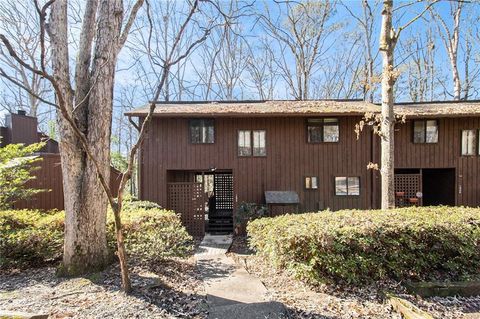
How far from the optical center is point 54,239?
16.7ft

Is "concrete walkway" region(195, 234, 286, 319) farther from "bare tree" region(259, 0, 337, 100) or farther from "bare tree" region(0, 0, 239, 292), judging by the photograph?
"bare tree" region(259, 0, 337, 100)

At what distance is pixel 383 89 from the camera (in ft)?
24.8

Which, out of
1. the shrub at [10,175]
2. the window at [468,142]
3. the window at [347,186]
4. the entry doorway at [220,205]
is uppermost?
the window at [468,142]

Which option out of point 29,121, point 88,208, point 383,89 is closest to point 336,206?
point 383,89

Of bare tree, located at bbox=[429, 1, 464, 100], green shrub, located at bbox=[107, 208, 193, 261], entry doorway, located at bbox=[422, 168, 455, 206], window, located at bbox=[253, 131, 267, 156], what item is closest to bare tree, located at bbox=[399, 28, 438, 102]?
bare tree, located at bbox=[429, 1, 464, 100]

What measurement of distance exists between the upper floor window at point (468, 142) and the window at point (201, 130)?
9.73m

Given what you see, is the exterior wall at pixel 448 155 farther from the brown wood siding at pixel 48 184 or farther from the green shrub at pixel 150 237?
the brown wood siding at pixel 48 184

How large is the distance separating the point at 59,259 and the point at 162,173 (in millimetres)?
5119

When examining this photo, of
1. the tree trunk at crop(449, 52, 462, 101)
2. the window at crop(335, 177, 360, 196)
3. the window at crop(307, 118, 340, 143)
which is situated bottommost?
the window at crop(335, 177, 360, 196)

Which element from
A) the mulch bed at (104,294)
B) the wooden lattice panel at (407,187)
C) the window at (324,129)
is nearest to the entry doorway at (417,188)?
the wooden lattice panel at (407,187)

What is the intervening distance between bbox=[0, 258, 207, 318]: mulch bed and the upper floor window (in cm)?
1132

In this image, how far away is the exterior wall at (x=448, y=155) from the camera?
33.6 ft

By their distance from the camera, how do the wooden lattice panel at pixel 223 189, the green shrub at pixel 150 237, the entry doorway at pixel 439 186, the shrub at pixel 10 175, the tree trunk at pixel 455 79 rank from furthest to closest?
the tree trunk at pixel 455 79
the wooden lattice panel at pixel 223 189
the entry doorway at pixel 439 186
the shrub at pixel 10 175
the green shrub at pixel 150 237

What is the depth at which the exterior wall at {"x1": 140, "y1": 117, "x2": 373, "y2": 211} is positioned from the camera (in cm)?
1005
